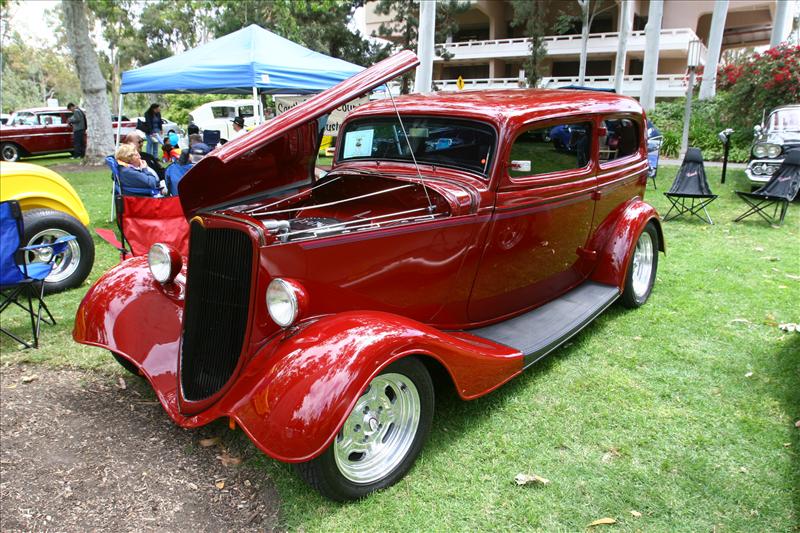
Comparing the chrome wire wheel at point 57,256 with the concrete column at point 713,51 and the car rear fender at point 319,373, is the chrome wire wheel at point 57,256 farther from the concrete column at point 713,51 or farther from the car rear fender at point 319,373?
the concrete column at point 713,51

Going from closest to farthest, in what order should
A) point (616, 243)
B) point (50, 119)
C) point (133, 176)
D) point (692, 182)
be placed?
point (616, 243) < point (133, 176) < point (692, 182) < point (50, 119)

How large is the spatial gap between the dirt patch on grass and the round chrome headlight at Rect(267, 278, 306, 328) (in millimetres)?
851

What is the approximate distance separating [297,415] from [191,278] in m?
1.06

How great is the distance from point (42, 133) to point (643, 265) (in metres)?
19.2

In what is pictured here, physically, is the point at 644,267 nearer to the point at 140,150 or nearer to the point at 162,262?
the point at 162,262

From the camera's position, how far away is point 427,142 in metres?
3.66

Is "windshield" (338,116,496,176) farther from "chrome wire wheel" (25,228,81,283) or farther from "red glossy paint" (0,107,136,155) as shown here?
"red glossy paint" (0,107,136,155)

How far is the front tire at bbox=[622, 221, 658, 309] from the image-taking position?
482cm

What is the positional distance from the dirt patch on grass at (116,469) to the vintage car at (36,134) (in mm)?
17179

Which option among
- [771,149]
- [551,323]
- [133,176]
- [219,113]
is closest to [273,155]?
[551,323]

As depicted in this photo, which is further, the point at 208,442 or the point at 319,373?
the point at 208,442

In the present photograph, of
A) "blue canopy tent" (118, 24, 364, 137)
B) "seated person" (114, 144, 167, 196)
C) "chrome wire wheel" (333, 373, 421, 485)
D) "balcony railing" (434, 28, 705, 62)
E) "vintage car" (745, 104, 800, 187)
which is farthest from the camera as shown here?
"balcony railing" (434, 28, 705, 62)

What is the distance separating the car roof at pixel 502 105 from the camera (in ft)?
11.4

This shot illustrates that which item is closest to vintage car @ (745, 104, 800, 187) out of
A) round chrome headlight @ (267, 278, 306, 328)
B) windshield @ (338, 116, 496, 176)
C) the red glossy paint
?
windshield @ (338, 116, 496, 176)
